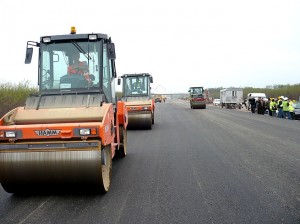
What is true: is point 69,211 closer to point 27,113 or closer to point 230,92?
point 27,113

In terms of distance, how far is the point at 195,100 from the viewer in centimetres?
4038

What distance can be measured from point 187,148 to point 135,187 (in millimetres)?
4566

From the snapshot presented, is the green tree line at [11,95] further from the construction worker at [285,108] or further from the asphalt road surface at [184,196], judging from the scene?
the construction worker at [285,108]

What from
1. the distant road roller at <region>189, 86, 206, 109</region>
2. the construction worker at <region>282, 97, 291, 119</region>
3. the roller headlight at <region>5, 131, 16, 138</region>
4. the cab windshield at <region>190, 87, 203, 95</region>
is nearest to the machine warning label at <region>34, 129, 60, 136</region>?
the roller headlight at <region>5, 131, 16, 138</region>

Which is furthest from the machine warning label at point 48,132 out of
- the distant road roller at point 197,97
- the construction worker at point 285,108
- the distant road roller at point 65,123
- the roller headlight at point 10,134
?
the distant road roller at point 197,97

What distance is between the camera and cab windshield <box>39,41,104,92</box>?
6793mm

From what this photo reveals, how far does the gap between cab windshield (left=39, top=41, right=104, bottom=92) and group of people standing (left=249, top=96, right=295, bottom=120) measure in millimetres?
21644

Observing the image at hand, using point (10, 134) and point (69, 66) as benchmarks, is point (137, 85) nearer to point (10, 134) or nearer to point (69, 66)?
point (69, 66)

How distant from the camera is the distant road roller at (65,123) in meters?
5.32

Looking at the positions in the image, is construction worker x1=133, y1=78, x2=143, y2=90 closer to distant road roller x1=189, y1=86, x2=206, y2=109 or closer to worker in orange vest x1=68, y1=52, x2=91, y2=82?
worker in orange vest x1=68, y1=52, x2=91, y2=82

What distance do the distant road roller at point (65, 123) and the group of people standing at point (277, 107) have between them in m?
21.1

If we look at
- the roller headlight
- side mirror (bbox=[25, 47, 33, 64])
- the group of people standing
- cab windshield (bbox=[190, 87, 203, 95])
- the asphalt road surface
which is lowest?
the asphalt road surface

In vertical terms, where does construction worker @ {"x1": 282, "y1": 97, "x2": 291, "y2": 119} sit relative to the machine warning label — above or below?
below

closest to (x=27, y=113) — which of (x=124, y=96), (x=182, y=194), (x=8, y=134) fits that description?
(x=8, y=134)
